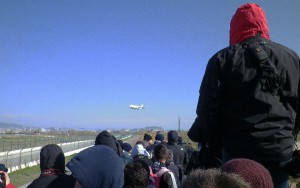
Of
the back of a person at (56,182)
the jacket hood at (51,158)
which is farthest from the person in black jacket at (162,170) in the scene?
the back of a person at (56,182)

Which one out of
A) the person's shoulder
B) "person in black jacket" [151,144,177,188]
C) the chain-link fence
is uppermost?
the person's shoulder

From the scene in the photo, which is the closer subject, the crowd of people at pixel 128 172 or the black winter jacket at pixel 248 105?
the crowd of people at pixel 128 172

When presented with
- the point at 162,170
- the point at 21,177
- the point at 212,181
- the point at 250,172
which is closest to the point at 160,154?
the point at 162,170

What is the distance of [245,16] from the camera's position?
2.78 m

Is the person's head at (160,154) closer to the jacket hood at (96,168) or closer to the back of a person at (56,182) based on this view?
the back of a person at (56,182)

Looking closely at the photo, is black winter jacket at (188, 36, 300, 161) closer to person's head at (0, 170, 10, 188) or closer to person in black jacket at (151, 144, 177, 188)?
person's head at (0, 170, 10, 188)

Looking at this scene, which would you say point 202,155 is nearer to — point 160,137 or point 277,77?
point 277,77

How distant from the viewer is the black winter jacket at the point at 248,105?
241 centimetres

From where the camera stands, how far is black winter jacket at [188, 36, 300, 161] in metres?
2.41

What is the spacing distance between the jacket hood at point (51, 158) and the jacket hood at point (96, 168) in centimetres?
190

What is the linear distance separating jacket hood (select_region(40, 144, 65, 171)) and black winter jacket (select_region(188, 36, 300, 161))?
2776mm

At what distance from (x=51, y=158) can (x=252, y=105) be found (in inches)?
128

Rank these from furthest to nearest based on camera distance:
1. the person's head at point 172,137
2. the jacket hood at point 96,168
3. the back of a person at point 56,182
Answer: the person's head at point 172,137
the back of a person at point 56,182
the jacket hood at point 96,168

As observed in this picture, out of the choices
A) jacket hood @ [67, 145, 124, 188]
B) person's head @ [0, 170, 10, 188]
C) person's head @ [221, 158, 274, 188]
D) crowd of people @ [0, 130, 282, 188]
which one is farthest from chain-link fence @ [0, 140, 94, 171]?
person's head @ [221, 158, 274, 188]
